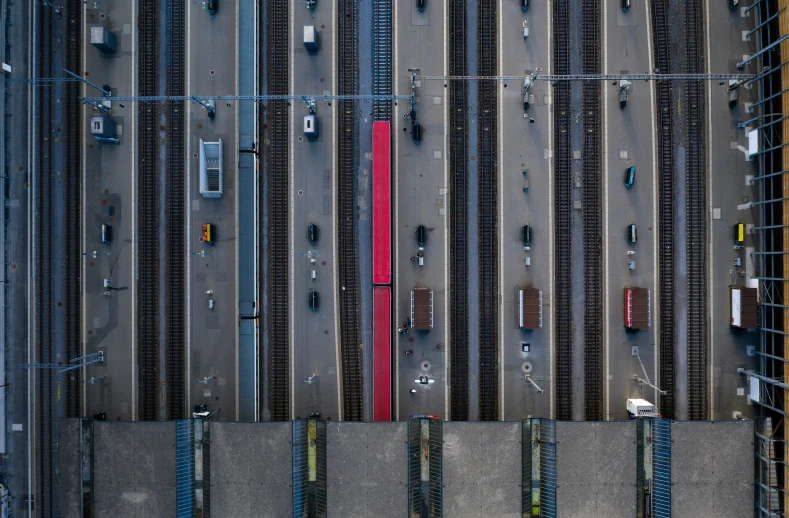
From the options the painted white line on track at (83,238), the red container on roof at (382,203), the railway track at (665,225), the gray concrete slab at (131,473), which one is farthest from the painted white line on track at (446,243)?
the painted white line on track at (83,238)

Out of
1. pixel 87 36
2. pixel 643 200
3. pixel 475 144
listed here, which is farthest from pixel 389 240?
pixel 87 36

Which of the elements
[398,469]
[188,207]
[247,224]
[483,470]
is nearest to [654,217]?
[483,470]

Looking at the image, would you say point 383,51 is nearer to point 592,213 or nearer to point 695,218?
point 592,213

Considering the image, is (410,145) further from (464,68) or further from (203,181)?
(203,181)

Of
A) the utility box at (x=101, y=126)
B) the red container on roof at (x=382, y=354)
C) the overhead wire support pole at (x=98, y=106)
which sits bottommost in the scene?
the red container on roof at (x=382, y=354)

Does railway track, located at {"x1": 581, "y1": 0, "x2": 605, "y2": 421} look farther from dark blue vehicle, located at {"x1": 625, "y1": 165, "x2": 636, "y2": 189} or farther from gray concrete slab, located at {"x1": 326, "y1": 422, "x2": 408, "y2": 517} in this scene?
gray concrete slab, located at {"x1": 326, "y1": 422, "x2": 408, "y2": 517}

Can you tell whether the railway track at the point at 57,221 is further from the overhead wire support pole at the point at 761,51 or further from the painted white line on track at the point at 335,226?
the overhead wire support pole at the point at 761,51
